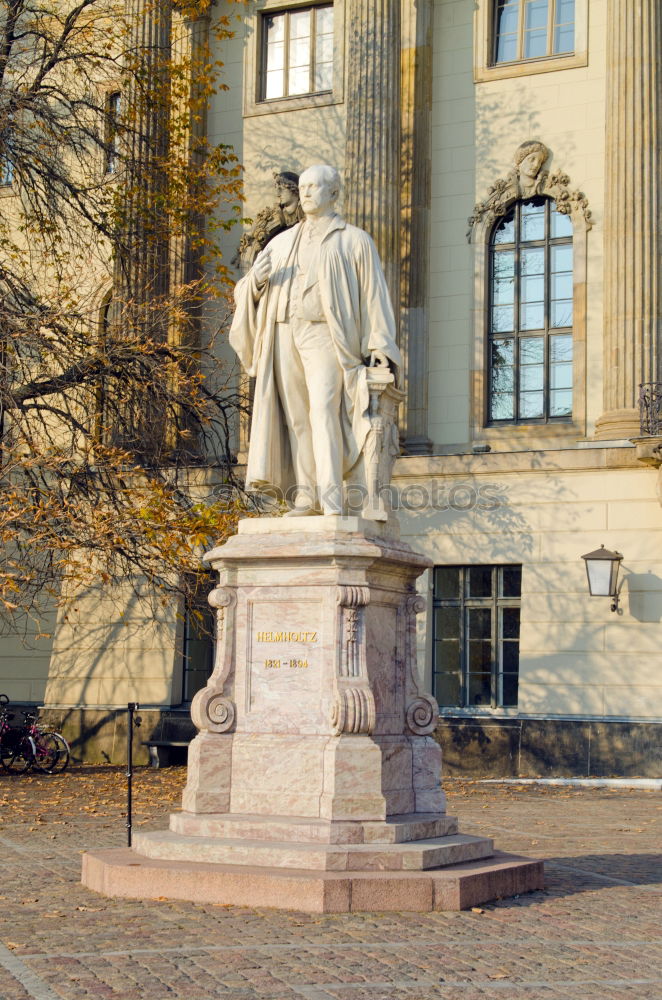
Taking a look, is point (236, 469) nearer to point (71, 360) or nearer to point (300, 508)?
point (71, 360)

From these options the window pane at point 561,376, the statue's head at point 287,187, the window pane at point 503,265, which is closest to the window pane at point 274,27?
the statue's head at point 287,187

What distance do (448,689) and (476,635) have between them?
3.16 ft

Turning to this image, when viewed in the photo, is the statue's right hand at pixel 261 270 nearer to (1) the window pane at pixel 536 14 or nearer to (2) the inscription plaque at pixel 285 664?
(2) the inscription plaque at pixel 285 664

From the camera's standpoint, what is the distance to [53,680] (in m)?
26.5

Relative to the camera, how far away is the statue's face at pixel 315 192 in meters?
10.7

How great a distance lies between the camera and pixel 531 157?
2473 centimetres

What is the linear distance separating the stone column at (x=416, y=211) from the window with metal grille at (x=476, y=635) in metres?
2.34

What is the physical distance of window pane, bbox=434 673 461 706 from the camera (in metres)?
23.9

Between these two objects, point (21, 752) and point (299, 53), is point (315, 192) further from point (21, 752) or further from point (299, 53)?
point (299, 53)

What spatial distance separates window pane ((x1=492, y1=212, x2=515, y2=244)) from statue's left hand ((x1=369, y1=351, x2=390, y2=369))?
15370mm

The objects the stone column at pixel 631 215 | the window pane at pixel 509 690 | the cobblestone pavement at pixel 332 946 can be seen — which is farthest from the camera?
the window pane at pixel 509 690

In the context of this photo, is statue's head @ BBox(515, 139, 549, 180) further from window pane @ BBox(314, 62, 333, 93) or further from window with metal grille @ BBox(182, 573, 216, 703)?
window with metal grille @ BBox(182, 573, 216, 703)

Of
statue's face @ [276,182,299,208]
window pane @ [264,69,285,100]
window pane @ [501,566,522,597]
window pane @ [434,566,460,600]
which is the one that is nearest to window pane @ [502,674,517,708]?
window pane @ [501,566,522,597]

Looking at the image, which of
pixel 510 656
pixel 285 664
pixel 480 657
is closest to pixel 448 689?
pixel 480 657
